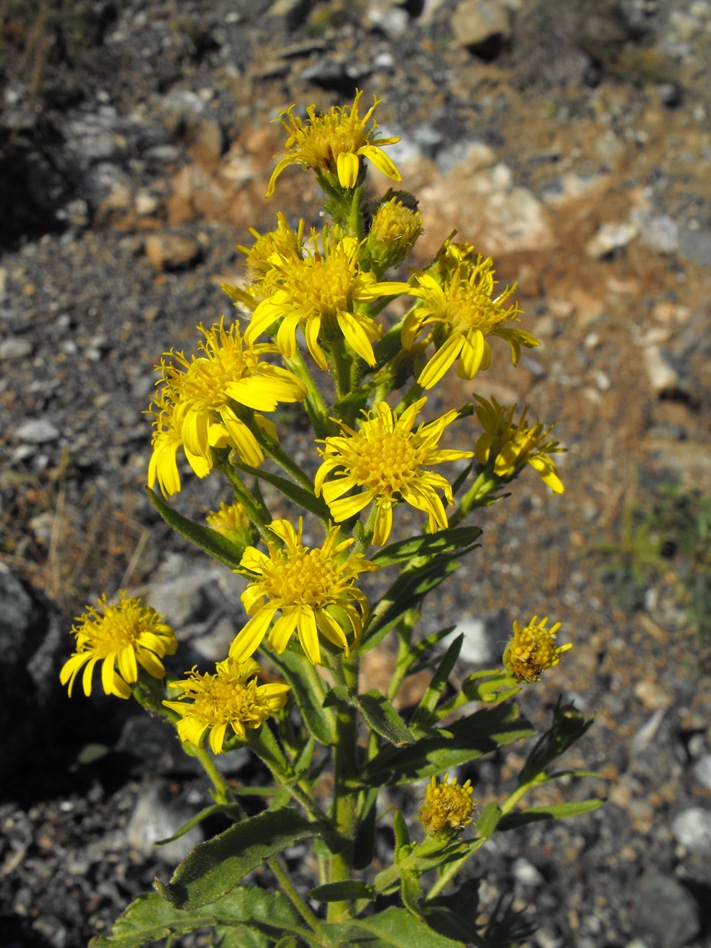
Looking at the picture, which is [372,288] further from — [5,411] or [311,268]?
[5,411]

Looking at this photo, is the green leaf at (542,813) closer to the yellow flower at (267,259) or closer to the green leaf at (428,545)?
the green leaf at (428,545)

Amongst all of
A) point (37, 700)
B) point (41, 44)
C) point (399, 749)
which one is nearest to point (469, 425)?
point (37, 700)

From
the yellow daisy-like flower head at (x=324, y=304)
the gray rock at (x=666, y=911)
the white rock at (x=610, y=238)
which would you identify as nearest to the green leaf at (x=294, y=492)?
the yellow daisy-like flower head at (x=324, y=304)

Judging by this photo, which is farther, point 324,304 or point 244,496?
point 244,496

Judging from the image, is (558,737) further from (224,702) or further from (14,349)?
(14,349)

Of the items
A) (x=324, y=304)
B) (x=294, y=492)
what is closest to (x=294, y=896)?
(x=294, y=492)
